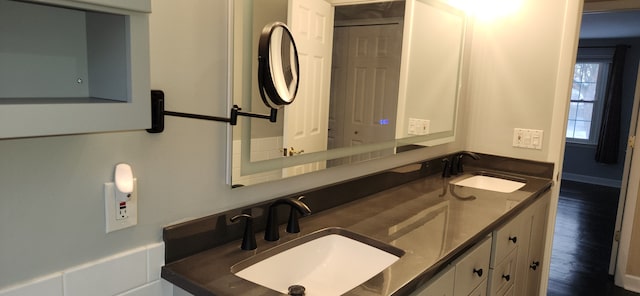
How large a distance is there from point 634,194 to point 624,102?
4.59 meters

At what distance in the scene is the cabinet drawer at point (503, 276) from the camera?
175 centimetres

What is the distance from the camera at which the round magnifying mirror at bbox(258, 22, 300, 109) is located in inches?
46.3

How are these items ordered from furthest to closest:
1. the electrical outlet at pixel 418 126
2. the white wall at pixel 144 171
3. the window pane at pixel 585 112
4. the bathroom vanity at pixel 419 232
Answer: the window pane at pixel 585 112, the electrical outlet at pixel 418 126, the bathroom vanity at pixel 419 232, the white wall at pixel 144 171

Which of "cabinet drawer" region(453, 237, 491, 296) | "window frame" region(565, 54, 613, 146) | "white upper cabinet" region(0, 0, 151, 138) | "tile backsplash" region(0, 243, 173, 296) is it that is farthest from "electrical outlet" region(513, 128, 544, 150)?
"window frame" region(565, 54, 613, 146)

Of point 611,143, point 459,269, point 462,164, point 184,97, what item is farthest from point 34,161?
point 611,143

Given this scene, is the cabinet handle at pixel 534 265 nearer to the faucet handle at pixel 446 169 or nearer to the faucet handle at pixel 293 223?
the faucet handle at pixel 446 169

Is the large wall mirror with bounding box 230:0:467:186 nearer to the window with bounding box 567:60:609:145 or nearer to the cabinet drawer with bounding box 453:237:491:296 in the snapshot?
the cabinet drawer with bounding box 453:237:491:296

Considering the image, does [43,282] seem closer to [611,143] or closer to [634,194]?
[634,194]

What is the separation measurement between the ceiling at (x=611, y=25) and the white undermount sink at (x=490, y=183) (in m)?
2.71

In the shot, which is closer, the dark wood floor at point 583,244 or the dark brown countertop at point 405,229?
the dark brown countertop at point 405,229

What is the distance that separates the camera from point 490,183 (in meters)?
2.57

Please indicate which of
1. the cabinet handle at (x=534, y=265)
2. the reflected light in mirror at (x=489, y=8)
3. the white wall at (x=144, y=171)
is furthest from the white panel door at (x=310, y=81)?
the cabinet handle at (x=534, y=265)

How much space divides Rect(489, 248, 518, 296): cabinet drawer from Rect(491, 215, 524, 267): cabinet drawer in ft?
0.10

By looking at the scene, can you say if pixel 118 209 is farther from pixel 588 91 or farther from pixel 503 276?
pixel 588 91
